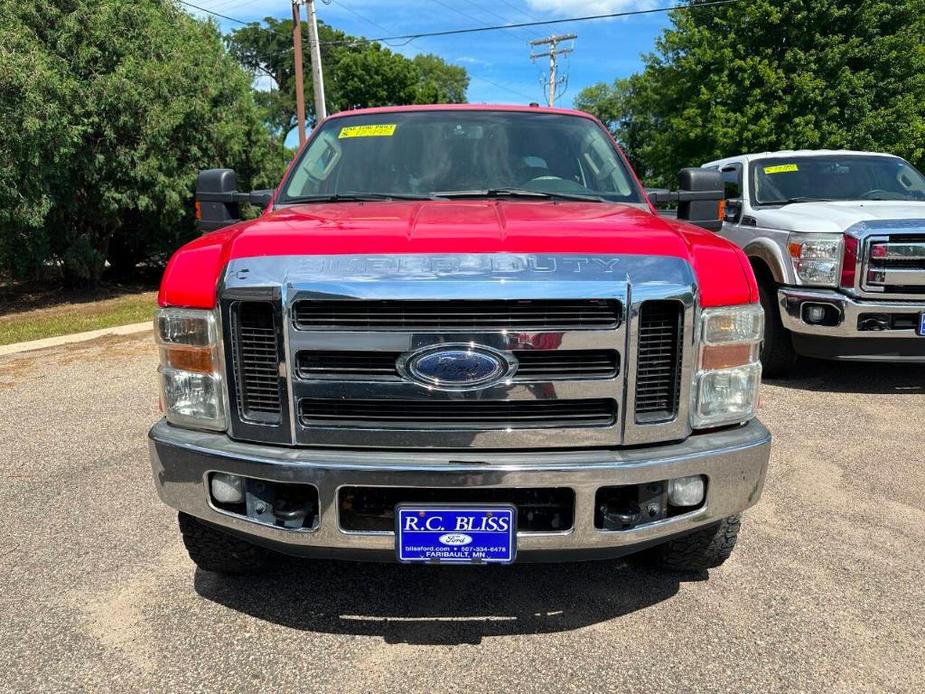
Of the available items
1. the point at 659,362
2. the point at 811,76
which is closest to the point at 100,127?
the point at 659,362

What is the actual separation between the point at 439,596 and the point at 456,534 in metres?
0.73

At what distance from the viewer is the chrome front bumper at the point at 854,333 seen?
543cm

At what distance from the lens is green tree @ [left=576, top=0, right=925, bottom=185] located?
17.4 meters

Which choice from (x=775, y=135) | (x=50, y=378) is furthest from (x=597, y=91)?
(x=50, y=378)

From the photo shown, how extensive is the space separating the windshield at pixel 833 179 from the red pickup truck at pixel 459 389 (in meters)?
4.96

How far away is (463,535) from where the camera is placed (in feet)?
7.41

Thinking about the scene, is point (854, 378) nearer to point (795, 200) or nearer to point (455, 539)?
point (795, 200)

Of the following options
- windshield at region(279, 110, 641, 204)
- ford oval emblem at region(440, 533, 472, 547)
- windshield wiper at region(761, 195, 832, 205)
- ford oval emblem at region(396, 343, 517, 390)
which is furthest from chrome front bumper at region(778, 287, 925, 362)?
ford oval emblem at region(440, 533, 472, 547)

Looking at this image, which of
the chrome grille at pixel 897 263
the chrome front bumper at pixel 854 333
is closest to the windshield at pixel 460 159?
the chrome front bumper at pixel 854 333

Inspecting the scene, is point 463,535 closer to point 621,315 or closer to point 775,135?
point 621,315

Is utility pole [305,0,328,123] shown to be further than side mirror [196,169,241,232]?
Yes

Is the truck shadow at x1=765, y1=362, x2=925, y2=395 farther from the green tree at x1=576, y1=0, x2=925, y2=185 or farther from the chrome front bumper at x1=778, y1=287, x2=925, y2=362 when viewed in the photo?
the green tree at x1=576, y1=0, x2=925, y2=185

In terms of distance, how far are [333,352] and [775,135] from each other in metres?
18.8

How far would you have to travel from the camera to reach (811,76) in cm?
1742
